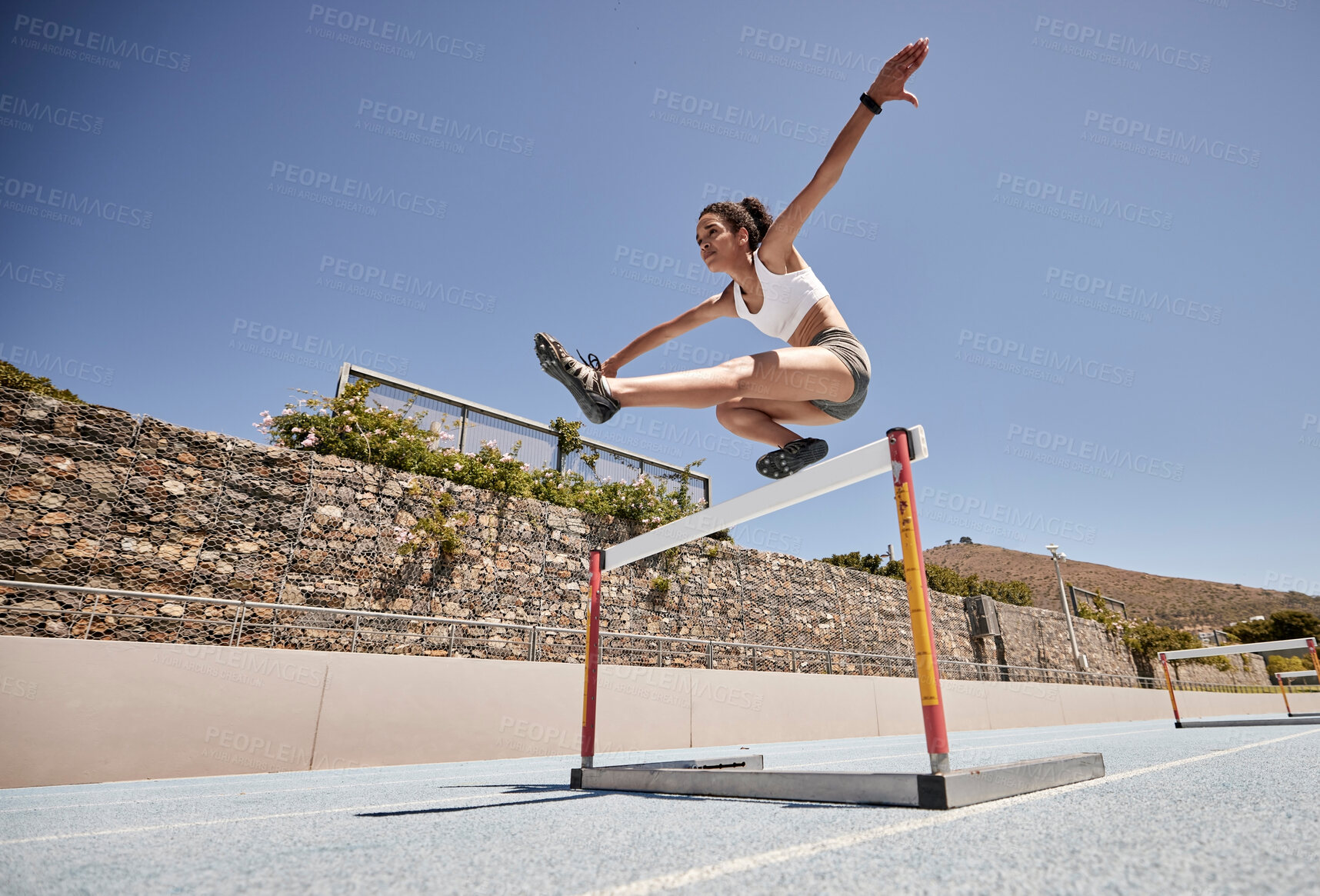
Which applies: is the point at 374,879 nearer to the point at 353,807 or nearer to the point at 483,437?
the point at 353,807

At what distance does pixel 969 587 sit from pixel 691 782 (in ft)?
76.4

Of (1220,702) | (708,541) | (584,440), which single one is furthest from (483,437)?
(1220,702)

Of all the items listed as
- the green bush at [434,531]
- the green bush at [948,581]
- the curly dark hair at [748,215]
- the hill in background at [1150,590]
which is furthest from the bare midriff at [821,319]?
the hill in background at [1150,590]

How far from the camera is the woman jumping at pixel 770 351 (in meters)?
2.31

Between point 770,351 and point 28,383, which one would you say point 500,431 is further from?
point 770,351

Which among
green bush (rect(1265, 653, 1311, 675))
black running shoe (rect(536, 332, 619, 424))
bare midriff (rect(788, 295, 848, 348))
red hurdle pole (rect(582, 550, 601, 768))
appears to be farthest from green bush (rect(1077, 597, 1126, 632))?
black running shoe (rect(536, 332, 619, 424))

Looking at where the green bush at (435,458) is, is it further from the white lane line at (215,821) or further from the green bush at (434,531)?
the white lane line at (215,821)

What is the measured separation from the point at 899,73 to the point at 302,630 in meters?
8.37

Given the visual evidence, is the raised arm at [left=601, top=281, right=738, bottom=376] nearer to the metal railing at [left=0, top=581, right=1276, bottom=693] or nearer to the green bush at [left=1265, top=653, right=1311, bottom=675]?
the metal railing at [left=0, top=581, right=1276, bottom=693]

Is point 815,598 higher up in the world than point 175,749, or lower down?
higher up

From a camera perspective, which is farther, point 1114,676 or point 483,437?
point 1114,676

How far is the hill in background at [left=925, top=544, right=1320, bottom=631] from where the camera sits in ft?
160

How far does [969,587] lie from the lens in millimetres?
22609

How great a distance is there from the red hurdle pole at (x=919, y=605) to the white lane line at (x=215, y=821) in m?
1.86
